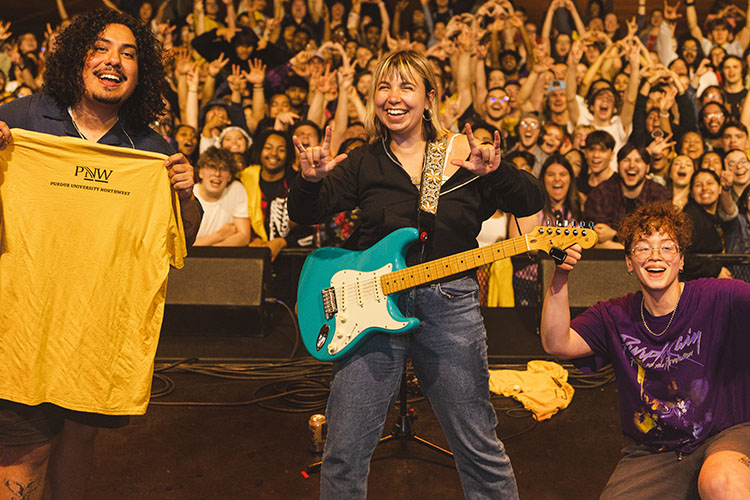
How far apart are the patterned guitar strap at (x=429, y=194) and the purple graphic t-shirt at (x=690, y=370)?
83cm

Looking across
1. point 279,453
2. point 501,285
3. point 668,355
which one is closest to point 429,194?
point 668,355

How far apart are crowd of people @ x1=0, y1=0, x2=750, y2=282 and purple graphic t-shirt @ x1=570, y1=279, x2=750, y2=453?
3.23 meters

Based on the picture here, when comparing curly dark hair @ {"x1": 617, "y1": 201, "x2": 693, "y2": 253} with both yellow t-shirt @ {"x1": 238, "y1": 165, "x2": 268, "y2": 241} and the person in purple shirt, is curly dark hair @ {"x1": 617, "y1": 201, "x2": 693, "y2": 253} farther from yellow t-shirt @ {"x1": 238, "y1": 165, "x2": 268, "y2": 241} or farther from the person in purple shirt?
yellow t-shirt @ {"x1": 238, "y1": 165, "x2": 268, "y2": 241}

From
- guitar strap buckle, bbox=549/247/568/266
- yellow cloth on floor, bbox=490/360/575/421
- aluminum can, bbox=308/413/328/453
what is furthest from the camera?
yellow cloth on floor, bbox=490/360/575/421

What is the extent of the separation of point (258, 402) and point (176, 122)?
4.15 meters

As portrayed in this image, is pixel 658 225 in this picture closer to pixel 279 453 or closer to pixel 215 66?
pixel 279 453

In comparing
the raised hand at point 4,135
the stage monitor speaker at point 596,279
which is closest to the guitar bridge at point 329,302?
the raised hand at point 4,135

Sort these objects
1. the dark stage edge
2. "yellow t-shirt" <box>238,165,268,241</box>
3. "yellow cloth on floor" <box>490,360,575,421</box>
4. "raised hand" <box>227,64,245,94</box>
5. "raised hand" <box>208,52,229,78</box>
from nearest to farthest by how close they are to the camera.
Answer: the dark stage edge < "yellow cloth on floor" <box>490,360,575,421</box> < "yellow t-shirt" <box>238,165,268,241</box> < "raised hand" <box>227,64,245,94</box> < "raised hand" <box>208,52,229,78</box>

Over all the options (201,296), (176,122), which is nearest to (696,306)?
(201,296)

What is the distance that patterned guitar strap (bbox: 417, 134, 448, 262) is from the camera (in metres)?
2.22

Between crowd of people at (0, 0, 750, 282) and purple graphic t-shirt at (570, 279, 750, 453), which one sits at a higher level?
crowd of people at (0, 0, 750, 282)

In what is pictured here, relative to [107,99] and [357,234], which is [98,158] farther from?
[357,234]

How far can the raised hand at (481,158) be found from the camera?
209 cm

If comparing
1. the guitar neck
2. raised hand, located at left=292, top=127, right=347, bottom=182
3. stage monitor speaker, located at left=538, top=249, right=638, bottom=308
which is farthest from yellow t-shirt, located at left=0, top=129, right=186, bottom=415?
stage monitor speaker, located at left=538, top=249, right=638, bottom=308
